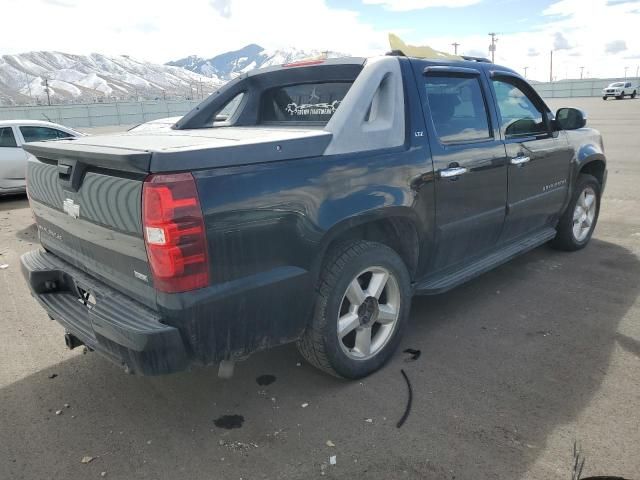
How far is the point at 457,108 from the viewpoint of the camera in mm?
3580

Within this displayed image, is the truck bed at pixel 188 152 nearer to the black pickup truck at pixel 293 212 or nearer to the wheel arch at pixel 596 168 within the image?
the black pickup truck at pixel 293 212

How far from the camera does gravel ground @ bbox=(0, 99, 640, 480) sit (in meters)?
2.41

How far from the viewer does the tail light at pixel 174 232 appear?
215 cm

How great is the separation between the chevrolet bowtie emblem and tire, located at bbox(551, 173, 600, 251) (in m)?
4.43

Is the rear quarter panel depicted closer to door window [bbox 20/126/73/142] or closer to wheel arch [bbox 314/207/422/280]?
wheel arch [bbox 314/207/422/280]

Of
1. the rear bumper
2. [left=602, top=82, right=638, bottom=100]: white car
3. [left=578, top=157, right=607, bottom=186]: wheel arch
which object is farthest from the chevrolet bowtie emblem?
[left=602, top=82, right=638, bottom=100]: white car

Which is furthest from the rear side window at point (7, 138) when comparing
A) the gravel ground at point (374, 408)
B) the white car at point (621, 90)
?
the white car at point (621, 90)

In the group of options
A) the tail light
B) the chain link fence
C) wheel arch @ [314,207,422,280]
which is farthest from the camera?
the chain link fence

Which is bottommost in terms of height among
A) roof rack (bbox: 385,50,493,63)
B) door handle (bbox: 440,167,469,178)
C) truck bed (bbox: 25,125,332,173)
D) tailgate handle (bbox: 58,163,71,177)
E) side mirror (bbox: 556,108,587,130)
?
door handle (bbox: 440,167,469,178)

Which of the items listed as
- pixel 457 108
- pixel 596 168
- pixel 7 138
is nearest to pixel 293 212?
pixel 457 108

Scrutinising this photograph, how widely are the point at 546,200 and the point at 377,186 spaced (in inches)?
93.2

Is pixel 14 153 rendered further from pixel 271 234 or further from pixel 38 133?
pixel 271 234

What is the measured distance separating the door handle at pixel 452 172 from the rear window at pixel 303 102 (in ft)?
2.76

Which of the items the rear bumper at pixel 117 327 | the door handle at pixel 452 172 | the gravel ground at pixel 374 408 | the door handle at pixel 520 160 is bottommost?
the gravel ground at pixel 374 408
